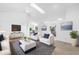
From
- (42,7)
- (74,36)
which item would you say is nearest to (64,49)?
(74,36)

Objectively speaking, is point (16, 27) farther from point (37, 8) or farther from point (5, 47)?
point (37, 8)

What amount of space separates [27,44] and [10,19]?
2.28 ft

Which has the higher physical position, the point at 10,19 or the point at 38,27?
the point at 10,19

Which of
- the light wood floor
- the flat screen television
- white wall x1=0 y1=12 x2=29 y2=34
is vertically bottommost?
the light wood floor

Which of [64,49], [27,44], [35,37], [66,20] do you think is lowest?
[64,49]

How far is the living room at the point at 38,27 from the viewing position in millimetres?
2469

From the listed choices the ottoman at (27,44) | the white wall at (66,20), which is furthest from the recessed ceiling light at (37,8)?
the ottoman at (27,44)

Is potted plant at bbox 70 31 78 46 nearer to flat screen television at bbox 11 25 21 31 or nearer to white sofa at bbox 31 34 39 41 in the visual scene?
white sofa at bbox 31 34 39 41

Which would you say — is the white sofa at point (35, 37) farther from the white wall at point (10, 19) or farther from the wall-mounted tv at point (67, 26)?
the wall-mounted tv at point (67, 26)

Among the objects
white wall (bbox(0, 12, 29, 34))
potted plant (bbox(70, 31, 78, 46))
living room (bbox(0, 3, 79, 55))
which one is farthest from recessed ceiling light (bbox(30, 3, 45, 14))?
potted plant (bbox(70, 31, 78, 46))

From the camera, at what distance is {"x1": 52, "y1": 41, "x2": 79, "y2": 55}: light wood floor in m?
2.47

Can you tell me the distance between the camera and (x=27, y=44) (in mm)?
2463
